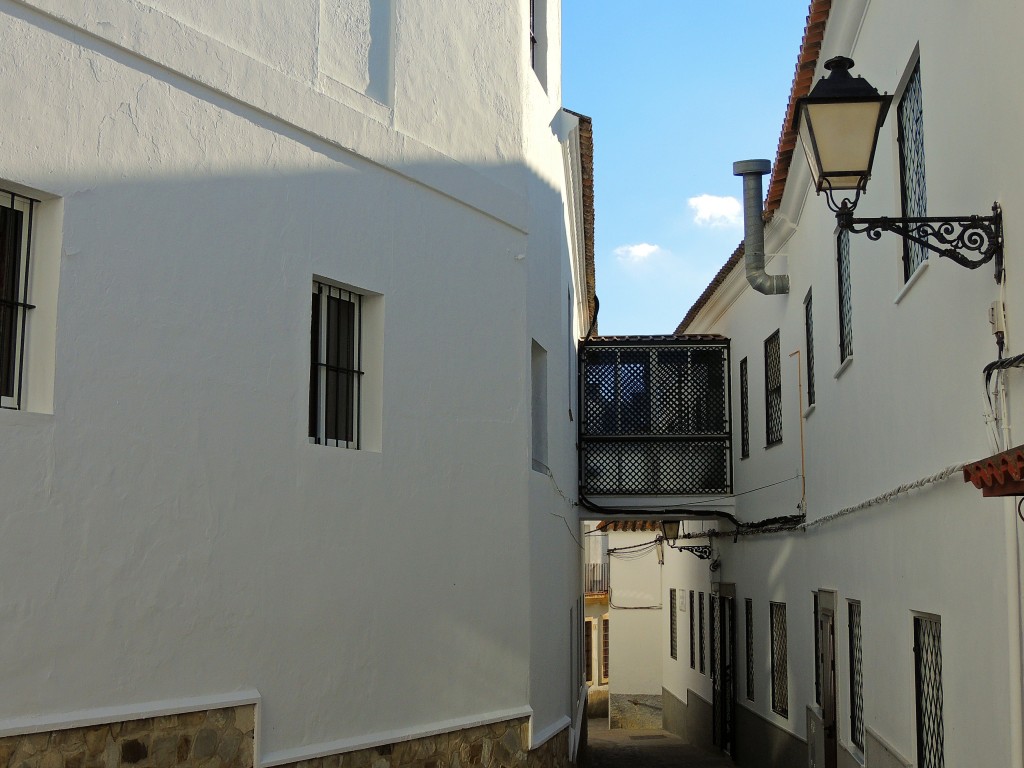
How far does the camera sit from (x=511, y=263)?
9.70 meters

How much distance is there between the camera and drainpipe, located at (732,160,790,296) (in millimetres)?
14539

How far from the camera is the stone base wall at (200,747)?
18.8ft

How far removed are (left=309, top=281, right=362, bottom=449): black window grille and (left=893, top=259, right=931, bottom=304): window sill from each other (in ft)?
11.9

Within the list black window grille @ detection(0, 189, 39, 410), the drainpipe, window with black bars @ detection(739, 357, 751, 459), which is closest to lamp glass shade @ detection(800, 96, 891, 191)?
black window grille @ detection(0, 189, 39, 410)

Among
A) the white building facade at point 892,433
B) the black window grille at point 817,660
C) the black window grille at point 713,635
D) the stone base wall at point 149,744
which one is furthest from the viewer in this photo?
the black window grille at point 713,635

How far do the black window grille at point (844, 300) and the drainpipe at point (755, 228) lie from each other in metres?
3.15

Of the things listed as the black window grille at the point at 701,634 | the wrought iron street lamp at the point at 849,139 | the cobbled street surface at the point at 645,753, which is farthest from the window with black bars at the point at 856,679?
the black window grille at the point at 701,634

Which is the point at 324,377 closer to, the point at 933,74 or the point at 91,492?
the point at 91,492

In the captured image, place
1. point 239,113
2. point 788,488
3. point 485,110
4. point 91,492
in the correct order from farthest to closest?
1. point 788,488
2. point 485,110
3. point 239,113
4. point 91,492

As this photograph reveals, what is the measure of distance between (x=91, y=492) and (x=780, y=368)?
34.3 feet

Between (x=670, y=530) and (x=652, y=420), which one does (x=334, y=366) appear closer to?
(x=652, y=420)

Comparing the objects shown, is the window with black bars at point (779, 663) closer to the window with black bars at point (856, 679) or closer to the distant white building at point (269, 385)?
the window with black bars at point (856, 679)

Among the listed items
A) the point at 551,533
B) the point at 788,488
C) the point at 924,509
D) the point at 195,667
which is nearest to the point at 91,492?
the point at 195,667

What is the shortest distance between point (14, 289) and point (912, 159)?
5.70 metres
